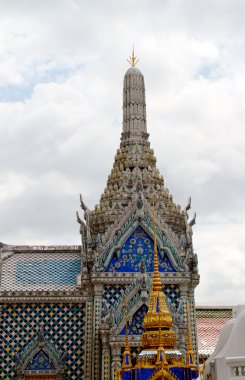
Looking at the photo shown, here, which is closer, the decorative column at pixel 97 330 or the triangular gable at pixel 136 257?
the decorative column at pixel 97 330

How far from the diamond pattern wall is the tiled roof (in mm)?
5968

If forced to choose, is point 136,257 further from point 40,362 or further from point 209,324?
point 209,324

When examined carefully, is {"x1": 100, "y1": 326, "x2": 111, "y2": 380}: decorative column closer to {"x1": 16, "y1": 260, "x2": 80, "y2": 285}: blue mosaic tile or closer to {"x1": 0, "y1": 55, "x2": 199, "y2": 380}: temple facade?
{"x1": 0, "y1": 55, "x2": 199, "y2": 380}: temple facade

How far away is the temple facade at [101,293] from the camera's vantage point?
72.7 feet

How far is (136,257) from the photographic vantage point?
79.1 feet

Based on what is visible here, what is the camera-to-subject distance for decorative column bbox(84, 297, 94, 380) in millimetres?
22969

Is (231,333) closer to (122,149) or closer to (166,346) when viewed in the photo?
(166,346)

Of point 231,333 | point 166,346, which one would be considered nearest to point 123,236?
point 166,346

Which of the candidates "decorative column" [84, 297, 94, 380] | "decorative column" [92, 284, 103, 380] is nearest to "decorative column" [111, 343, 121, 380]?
"decorative column" [92, 284, 103, 380]

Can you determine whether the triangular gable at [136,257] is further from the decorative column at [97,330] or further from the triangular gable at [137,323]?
the triangular gable at [137,323]

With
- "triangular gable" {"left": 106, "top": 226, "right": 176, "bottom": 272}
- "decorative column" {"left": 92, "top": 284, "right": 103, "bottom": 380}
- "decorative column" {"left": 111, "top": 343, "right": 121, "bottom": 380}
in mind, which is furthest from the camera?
"triangular gable" {"left": 106, "top": 226, "right": 176, "bottom": 272}

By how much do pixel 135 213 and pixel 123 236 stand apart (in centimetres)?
112

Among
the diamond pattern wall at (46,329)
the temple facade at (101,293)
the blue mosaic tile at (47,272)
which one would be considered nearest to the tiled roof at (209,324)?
the temple facade at (101,293)

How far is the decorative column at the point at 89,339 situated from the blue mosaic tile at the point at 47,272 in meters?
1.59
